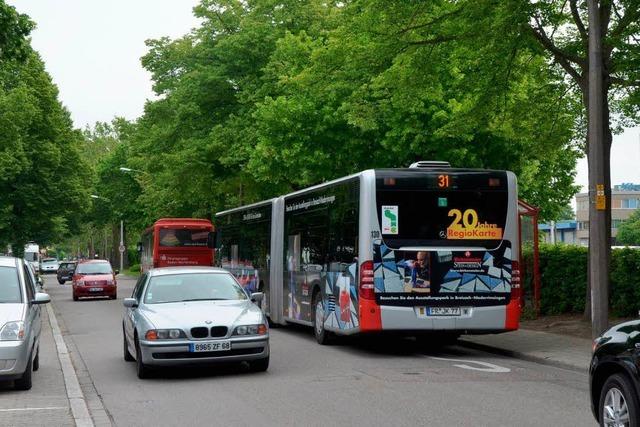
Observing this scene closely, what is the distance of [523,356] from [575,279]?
670cm

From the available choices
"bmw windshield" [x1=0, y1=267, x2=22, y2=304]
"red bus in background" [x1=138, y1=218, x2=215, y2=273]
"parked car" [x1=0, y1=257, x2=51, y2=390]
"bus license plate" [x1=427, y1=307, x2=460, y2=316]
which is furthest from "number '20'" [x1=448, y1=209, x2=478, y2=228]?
"red bus in background" [x1=138, y1=218, x2=215, y2=273]

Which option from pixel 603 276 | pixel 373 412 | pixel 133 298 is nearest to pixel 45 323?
pixel 133 298

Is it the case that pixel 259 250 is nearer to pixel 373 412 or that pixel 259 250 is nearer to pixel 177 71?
pixel 373 412

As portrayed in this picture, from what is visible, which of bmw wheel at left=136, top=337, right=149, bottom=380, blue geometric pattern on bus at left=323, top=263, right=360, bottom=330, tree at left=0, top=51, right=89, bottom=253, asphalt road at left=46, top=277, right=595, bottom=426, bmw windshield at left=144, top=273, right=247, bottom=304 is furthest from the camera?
tree at left=0, top=51, right=89, bottom=253

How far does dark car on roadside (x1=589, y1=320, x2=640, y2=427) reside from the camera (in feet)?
22.4

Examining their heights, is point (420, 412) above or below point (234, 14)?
below

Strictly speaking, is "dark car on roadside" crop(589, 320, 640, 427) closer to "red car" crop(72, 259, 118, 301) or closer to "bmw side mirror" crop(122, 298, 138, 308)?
"bmw side mirror" crop(122, 298, 138, 308)

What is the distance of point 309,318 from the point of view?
18.5 metres

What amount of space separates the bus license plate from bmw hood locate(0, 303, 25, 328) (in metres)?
6.28

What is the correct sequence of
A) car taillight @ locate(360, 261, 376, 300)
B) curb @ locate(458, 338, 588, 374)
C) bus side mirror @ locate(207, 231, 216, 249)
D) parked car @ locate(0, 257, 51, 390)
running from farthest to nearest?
bus side mirror @ locate(207, 231, 216, 249) < car taillight @ locate(360, 261, 376, 300) < curb @ locate(458, 338, 588, 374) < parked car @ locate(0, 257, 51, 390)

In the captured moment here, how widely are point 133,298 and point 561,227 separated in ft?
433

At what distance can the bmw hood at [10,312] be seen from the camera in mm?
11495

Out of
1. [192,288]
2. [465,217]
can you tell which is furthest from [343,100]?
[192,288]

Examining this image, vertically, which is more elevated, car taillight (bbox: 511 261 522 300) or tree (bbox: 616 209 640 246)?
tree (bbox: 616 209 640 246)
